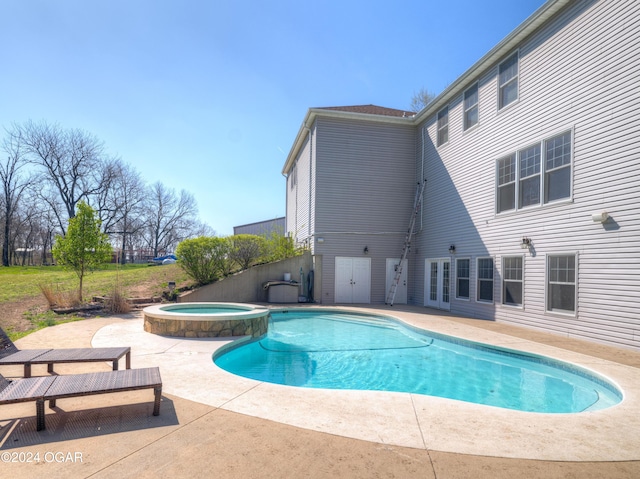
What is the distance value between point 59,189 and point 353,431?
38.1m

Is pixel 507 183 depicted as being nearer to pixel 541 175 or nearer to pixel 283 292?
pixel 541 175

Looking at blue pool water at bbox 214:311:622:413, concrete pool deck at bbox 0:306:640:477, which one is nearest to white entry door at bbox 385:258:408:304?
blue pool water at bbox 214:311:622:413

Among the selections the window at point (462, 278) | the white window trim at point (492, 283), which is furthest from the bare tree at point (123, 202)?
the white window trim at point (492, 283)

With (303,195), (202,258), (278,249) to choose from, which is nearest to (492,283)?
(278,249)

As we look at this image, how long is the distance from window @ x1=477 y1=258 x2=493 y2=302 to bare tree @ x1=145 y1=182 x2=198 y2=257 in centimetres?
3900

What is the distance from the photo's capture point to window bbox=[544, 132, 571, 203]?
332 inches

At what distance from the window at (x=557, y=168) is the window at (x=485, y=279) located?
102 inches

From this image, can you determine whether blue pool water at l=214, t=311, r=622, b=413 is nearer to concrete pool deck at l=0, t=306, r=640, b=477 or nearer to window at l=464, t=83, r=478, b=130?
concrete pool deck at l=0, t=306, r=640, b=477

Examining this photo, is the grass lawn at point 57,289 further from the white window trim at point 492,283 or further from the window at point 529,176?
the window at point 529,176

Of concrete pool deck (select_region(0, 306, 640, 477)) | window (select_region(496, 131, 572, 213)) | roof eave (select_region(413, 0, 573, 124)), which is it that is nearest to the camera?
concrete pool deck (select_region(0, 306, 640, 477))

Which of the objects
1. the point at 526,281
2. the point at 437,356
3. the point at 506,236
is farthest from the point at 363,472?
the point at 506,236

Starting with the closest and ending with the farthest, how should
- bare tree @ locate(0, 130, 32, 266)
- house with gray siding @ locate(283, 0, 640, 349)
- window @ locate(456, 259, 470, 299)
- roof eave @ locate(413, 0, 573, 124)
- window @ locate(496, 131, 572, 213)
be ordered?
house with gray siding @ locate(283, 0, 640, 349), window @ locate(496, 131, 572, 213), roof eave @ locate(413, 0, 573, 124), window @ locate(456, 259, 470, 299), bare tree @ locate(0, 130, 32, 266)

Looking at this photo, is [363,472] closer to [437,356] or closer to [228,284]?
[437,356]

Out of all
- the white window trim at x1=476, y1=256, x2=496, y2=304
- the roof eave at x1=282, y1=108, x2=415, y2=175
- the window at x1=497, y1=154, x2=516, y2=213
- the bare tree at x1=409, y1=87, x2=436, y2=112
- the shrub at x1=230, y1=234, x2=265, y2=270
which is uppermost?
the bare tree at x1=409, y1=87, x2=436, y2=112
